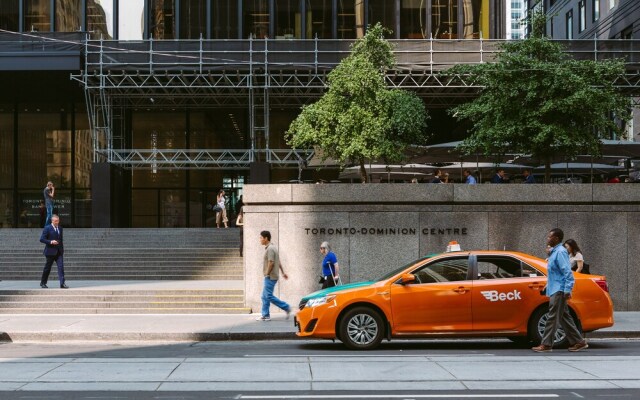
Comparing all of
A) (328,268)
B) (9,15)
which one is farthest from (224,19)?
(328,268)

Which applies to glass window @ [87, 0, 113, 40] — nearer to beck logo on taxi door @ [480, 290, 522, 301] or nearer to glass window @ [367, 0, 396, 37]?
glass window @ [367, 0, 396, 37]

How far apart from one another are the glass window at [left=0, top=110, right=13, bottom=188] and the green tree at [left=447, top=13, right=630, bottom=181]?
26483 millimetres

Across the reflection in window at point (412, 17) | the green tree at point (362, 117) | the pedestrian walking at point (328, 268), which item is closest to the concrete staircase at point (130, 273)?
the pedestrian walking at point (328, 268)

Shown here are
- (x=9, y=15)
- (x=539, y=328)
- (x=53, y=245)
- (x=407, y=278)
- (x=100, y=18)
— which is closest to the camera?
(x=407, y=278)

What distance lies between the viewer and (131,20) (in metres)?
37.8

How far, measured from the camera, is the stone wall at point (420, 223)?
17.9 metres

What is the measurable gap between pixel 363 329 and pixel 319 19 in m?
29.0

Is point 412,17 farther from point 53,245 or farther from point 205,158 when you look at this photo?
point 53,245

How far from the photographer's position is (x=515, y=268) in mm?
12625

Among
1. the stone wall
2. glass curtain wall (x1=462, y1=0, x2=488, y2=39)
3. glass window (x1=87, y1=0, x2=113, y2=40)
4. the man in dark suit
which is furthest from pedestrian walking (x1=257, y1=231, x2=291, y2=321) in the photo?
glass curtain wall (x1=462, y1=0, x2=488, y2=39)

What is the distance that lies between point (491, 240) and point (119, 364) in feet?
32.0

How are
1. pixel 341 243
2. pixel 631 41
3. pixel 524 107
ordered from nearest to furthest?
pixel 341 243, pixel 524 107, pixel 631 41
